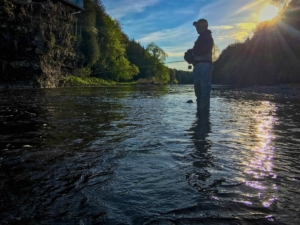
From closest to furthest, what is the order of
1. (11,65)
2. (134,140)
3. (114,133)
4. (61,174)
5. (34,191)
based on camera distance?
(34,191) < (61,174) < (134,140) < (114,133) < (11,65)

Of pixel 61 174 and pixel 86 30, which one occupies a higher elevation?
pixel 86 30

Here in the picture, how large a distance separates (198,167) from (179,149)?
3.09 feet

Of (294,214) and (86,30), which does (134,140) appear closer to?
(294,214)

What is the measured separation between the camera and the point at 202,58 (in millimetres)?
9352

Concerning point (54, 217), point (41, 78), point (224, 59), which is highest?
point (224, 59)

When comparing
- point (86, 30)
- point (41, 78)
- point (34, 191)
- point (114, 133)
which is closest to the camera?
point (34, 191)

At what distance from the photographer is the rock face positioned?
92.5 feet

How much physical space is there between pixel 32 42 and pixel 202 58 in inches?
1111

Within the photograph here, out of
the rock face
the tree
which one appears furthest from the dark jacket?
the tree

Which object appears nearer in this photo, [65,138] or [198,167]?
[198,167]

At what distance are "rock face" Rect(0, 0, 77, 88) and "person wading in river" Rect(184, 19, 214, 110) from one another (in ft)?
84.2

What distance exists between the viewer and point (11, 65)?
28.4 metres

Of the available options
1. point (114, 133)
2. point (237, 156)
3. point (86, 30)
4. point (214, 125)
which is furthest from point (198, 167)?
point (86, 30)

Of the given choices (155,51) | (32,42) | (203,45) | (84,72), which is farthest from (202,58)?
(155,51)
